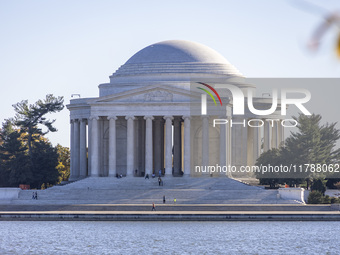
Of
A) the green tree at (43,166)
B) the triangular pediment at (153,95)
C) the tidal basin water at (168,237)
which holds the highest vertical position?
the triangular pediment at (153,95)

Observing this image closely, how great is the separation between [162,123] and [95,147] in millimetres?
12912

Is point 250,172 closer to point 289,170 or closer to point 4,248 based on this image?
point 289,170

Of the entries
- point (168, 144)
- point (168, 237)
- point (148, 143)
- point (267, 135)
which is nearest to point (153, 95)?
point (148, 143)

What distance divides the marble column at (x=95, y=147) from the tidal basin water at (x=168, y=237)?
35.3 metres

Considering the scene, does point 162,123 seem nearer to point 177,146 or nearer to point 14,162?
point 177,146

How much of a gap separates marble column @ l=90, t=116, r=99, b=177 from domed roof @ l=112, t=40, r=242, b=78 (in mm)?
10979

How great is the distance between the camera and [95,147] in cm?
13300

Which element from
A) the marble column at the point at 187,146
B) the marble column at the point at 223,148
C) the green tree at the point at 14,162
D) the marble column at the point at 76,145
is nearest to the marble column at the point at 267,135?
the marble column at the point at 223,148

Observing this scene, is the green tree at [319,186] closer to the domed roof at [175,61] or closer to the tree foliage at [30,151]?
the domed roof at [175,61]

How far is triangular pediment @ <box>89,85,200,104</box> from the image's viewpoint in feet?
423

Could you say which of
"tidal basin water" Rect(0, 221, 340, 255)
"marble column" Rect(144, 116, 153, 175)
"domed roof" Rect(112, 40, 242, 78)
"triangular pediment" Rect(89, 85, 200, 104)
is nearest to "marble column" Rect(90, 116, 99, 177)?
"triangular pediment" Rect(89, 85, 200, 104)

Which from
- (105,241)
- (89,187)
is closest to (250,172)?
(89,187)

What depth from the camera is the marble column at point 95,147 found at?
132 m

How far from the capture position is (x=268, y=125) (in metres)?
146
